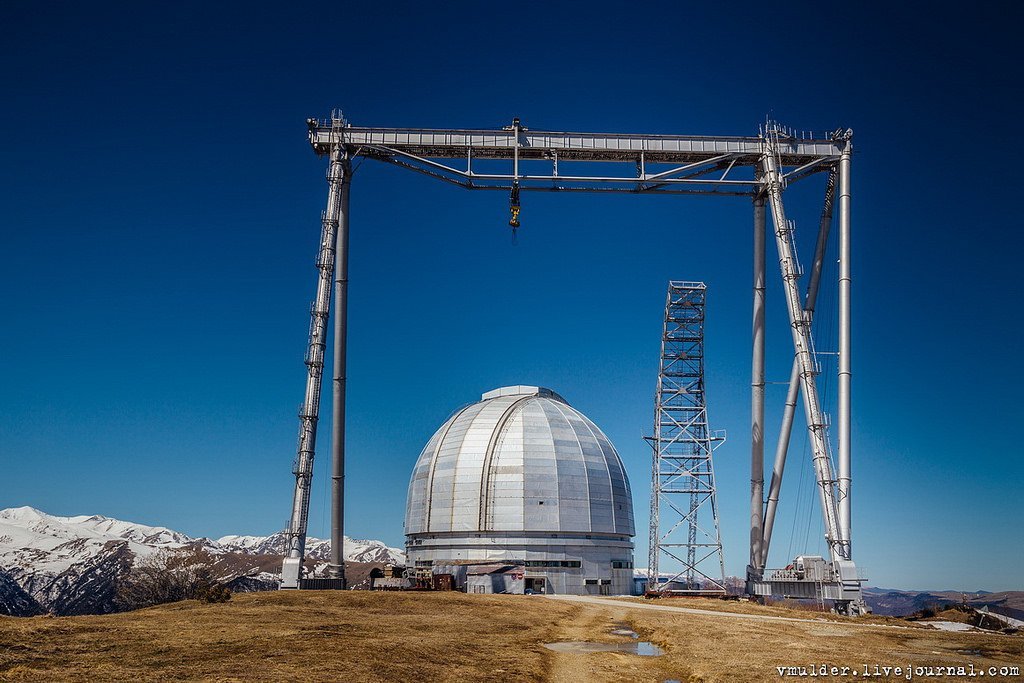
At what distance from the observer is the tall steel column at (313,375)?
42.5 metres

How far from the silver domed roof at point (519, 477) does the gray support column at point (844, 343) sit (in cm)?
2816

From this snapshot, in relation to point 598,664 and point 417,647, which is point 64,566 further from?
point 598,664

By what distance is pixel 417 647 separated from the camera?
1889cm

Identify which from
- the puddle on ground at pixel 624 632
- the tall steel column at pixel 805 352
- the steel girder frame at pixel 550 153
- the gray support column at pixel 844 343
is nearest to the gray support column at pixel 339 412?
the steel girder frame at pixel 550 153

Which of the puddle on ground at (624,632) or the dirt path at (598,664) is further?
the puddle on ground at (624,632)

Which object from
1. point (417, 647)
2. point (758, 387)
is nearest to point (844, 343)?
point (758, 387)

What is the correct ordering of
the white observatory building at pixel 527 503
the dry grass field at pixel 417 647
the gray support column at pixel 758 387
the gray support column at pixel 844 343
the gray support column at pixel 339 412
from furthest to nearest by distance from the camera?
the white observatory building at pixel 527 503 < the gray support column at pixel 758 387 < the gray support column at pixel 339 412 < the gray support column at pixel 844 343 < the dry grass field at pixel 417 647

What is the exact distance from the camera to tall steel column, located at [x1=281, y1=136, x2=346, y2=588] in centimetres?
4250

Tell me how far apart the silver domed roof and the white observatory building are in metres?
0.09

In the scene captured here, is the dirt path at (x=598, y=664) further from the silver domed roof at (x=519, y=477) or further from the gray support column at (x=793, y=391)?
the silver domed roof at (x=519, y=477)

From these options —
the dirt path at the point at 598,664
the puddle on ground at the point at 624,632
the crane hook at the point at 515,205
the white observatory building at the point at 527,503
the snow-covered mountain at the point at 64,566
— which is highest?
the crane hook at the point at 515,205

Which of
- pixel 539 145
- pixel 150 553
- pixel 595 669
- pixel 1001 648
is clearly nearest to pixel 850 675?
pixel 595 669

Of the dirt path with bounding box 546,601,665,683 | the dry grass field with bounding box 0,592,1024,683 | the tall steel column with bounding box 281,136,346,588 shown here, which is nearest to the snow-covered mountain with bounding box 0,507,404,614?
the tall steel column with bounding box 281,136,346,588

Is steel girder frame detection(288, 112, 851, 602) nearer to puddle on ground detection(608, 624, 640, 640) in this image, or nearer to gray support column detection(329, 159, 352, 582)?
gray support column detection(329, 159, 352, 582)
